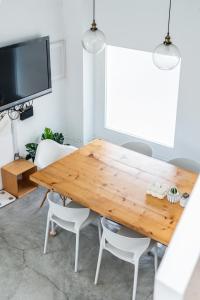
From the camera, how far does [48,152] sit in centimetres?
479

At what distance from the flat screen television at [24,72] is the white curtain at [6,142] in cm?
38

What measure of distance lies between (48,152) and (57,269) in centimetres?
145

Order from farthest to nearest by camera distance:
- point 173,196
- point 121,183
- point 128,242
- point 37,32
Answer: point 37,32, point 121,183, point 173,196, point 128,242

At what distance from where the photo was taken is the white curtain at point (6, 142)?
5004 mm

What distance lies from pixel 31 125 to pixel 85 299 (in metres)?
2.64

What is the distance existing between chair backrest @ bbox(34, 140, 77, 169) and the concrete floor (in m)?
0.69

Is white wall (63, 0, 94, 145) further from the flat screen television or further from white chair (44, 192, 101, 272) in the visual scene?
white chair (44, 192, 101, 272)

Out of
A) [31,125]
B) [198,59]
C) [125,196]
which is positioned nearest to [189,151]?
[198,59]

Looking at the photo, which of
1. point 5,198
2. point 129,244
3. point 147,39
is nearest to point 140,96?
point 147,39

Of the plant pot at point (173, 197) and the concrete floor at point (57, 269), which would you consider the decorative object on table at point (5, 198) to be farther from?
the plant pot at point (173, 197)

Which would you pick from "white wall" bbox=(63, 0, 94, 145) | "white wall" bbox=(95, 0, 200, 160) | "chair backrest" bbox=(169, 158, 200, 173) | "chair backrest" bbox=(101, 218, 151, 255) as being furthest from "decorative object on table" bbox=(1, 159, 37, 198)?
"chair backrest" bbox=(101, 218, 151, 255)

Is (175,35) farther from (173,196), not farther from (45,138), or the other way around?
(45,138)

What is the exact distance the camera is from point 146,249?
136 inches

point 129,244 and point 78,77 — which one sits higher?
point 78,77
